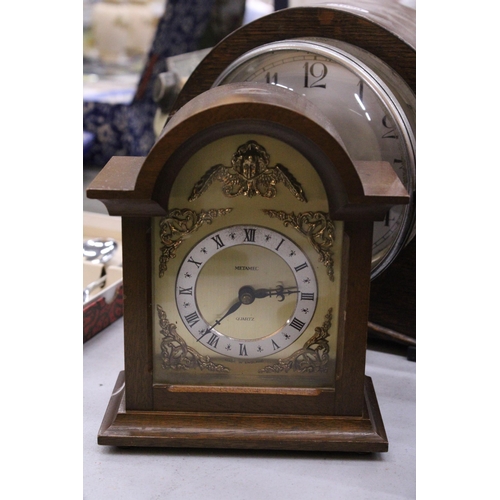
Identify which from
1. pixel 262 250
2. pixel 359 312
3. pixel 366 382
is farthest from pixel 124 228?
pixel 366 382

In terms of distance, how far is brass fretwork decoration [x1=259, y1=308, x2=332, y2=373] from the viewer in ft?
2.83

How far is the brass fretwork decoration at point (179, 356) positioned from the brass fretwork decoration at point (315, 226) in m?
0.19

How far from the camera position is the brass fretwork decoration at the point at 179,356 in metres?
0.87

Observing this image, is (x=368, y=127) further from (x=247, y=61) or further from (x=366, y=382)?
(x=366, y=382)

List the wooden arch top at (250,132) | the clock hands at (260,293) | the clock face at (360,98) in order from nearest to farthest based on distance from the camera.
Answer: the wooden arch top at (250,132), the clock hands at (260,293), the clock face at (360,98)

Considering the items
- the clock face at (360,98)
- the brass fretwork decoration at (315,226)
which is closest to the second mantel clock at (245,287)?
the brass fretwork decoration at (315,226)

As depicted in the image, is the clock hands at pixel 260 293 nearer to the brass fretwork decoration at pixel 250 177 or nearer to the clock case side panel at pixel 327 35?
the brass fretwork decoration at pixel 250 177

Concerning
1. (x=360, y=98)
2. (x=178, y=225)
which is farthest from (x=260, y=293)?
(x=360, y=98)

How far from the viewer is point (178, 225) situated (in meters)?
0.83

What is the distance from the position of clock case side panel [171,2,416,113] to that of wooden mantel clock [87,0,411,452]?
248mm

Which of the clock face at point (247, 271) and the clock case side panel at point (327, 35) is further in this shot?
the clock case side panel at point (327, 35)

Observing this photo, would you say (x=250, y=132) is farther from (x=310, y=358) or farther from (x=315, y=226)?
(x=310, y=358)

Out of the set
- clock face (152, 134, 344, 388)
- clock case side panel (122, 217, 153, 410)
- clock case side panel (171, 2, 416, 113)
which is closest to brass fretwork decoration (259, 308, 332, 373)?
clock face (152, 134, 344, 388)

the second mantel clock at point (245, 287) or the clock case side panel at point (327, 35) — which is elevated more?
A: the clock case side panel at point (327, 35)
